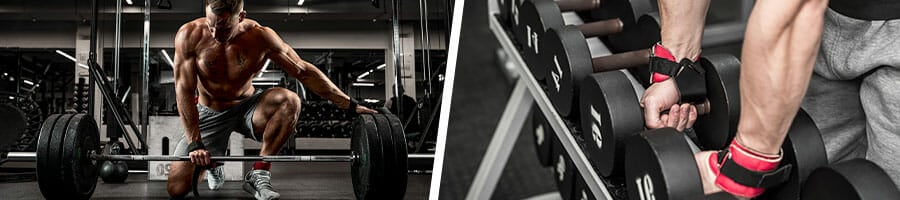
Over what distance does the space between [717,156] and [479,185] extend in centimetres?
86

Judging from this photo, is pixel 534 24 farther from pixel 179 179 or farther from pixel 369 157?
pixel 179 179

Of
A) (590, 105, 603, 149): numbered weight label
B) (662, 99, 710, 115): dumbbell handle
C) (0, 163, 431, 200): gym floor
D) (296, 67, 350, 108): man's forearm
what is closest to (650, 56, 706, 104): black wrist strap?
(662, 99, 710, 115): dumbbell handle

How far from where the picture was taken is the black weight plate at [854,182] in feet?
2.13

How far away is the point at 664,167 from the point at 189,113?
216cm

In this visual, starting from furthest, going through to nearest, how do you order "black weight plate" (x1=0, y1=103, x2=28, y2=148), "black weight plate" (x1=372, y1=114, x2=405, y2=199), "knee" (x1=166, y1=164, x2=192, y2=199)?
"black weight plate" (x1=0, y1=103, x2=28, y2=148) → "knee" (x1=166, y1=164, x2=192, y2=199) → "black weight plate" (x1=372, y1=114, x2=405, y2=199)

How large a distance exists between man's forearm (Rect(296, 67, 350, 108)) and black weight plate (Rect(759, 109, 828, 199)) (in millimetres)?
1662

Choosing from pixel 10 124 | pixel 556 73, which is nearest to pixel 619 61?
pixel 556 73

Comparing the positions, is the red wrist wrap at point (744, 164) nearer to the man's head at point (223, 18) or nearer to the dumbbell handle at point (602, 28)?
the dumbbell handle at point (602, 28)

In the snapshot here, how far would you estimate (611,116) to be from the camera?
3.17ft

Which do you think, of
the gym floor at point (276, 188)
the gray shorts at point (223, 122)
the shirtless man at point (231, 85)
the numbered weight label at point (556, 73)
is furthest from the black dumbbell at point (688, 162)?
the gray shorts at point (223, 122)

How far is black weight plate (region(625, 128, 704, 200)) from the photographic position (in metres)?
0.79

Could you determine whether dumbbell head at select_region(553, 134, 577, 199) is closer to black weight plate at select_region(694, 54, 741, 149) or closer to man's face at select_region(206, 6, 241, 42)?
black weight plate at select_region(694, 54, 741, 149)

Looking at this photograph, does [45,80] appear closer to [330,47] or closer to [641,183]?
[330,47]

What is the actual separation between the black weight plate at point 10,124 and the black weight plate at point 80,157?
187 centimetres
